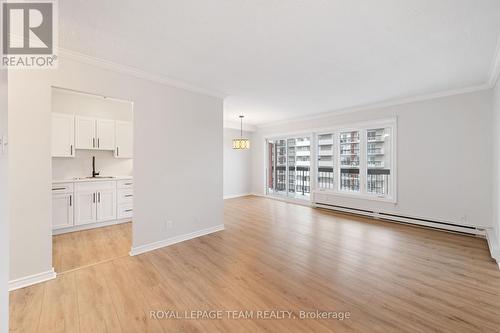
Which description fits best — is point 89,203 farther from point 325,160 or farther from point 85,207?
point 325,160

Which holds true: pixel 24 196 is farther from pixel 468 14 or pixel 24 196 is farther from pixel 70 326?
pixel 468 14

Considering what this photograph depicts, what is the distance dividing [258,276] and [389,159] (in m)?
4.22

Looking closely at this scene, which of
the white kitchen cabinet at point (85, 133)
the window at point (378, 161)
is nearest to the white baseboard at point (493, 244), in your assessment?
the window at point (378, 161)

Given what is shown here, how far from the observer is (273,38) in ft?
7.91

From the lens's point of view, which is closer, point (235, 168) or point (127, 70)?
point (127, 70)

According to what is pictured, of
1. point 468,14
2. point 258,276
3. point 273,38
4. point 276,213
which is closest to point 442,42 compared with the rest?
point 468,14

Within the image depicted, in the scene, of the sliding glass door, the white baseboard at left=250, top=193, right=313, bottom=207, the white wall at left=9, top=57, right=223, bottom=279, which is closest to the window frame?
the white baseboard at left=250, top=193, right=313, bottom=207

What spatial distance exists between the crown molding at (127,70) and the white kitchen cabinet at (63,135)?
6.48 feet

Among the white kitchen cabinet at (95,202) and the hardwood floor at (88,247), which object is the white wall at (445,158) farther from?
the white kitchen cabinet at (95,202)

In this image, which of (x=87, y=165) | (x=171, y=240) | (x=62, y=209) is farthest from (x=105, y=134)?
(x=171, y=240)

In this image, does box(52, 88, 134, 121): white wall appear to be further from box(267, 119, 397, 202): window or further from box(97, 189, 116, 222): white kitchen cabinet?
box(267, 119, 397, 202): window

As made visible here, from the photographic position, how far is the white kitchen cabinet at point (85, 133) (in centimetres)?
431

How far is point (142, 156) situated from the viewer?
3309mm

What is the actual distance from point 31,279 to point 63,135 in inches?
108
